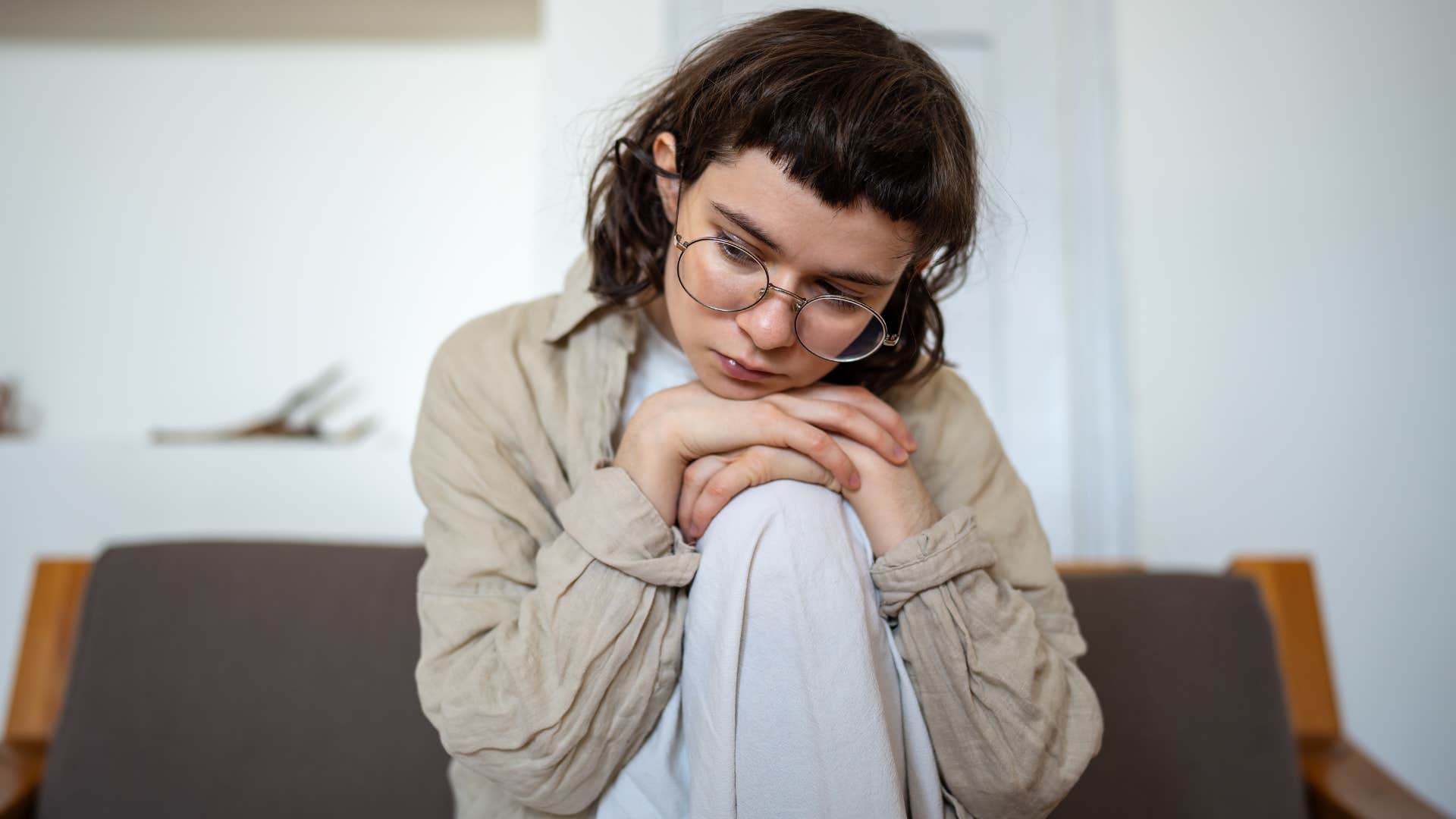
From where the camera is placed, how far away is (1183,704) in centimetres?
137

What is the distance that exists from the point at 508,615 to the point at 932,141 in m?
0.58

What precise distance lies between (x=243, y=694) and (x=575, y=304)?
0.70 m

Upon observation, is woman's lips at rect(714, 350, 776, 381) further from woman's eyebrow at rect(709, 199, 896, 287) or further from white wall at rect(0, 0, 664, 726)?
white wall at rect(0, 0, 664, 726)

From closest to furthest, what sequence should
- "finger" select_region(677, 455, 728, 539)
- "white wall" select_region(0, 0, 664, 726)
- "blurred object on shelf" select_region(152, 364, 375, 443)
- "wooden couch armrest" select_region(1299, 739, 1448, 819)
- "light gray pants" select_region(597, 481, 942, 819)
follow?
1. "light gray pants" select_region(597, 481, 942, 819)
2. "finger" select_region(677, 455, 728, 539)
3. "wooden couch armrest" select_region(1299, 739, 1448, 819)
4. "blurred object on shelf" select_region(152, 364, 375, 443)
5. "white wall" select_region(0, 0, 664, 726)

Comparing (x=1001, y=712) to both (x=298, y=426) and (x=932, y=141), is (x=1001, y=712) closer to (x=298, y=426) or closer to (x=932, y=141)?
(x=932, y=141)

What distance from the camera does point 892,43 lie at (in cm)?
95

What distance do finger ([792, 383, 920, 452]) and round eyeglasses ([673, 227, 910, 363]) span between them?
2.4 inches

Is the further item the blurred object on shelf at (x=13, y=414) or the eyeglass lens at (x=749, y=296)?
the blurred object on shelf at (x=13, y=414)

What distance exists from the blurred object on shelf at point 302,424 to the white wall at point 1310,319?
75.1 inches

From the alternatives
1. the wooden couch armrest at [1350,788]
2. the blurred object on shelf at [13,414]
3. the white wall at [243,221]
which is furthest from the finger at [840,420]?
the blurred object on shelf at [13,414]

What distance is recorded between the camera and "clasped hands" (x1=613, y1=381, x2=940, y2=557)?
0.94 metres

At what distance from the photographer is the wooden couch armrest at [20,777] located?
1.27m

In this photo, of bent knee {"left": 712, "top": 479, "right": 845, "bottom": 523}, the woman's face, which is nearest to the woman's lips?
the woman's face

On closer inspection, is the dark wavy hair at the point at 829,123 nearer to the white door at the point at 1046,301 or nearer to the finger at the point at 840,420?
the finger at the point at 840,420
